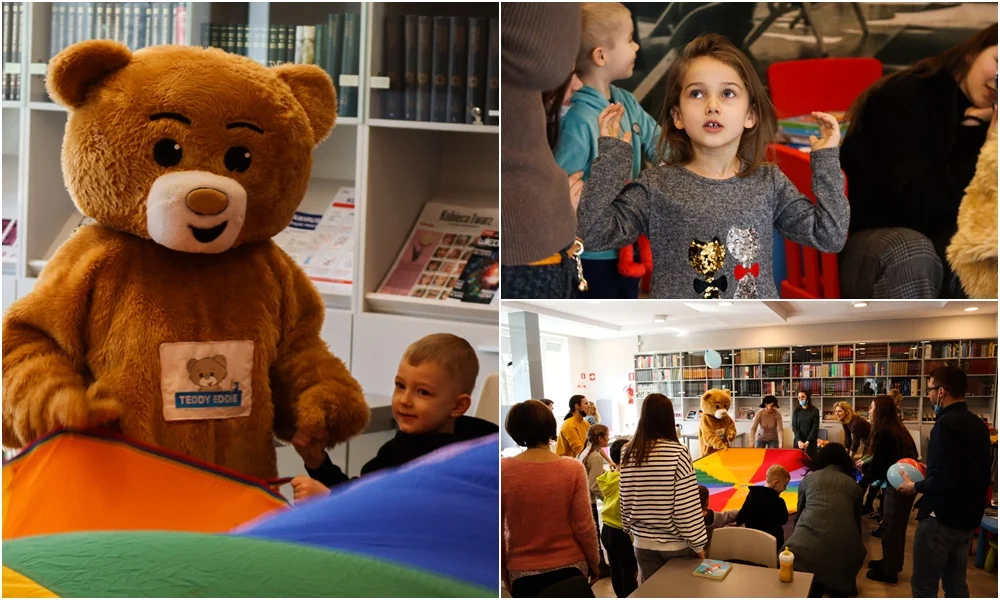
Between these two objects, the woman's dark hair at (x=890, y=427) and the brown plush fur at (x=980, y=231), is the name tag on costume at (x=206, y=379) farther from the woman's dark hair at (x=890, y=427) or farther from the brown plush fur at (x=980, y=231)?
the brown plush fur at (x=980, y=231)

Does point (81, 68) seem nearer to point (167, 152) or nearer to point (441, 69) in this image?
point (167, 152)

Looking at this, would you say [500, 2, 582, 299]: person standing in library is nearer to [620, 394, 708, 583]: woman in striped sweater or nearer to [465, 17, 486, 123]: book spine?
[465, 17, 486, 123]: book spine

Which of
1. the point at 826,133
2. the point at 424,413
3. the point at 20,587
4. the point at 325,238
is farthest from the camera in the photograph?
the point at 325,238

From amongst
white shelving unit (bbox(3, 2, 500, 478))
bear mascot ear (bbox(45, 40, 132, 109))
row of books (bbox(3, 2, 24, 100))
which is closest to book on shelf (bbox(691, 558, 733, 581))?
white shelving unit (bbox(3, 2, 500, 478))

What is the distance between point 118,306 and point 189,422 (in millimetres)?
232

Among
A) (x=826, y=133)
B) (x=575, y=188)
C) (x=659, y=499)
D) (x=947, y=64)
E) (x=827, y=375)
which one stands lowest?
(x=659, y=499)

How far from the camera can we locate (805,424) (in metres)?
1.60

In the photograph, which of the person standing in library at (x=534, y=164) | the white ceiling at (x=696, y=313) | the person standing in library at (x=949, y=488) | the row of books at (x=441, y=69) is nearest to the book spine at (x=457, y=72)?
the row of books at (x=441, y=69)

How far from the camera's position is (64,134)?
1.54 m

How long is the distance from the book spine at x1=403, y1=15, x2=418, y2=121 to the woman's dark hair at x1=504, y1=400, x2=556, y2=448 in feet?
2.24

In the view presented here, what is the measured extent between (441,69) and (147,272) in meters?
0.74

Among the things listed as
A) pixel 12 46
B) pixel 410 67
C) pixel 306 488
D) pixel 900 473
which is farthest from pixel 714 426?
pixel 12 46

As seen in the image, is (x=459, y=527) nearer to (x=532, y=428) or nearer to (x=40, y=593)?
(x=532, y=428)

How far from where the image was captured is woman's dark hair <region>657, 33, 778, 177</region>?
5.07 feet
